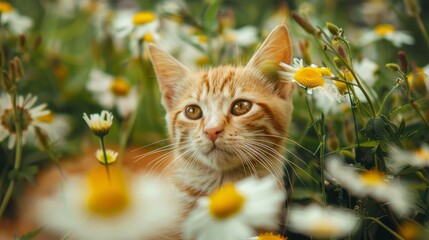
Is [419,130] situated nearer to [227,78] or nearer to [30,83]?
[227,78]

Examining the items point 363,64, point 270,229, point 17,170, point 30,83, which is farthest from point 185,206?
point 30,83

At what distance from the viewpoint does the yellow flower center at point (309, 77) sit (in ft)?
2.13

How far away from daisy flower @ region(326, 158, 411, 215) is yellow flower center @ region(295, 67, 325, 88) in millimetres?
110

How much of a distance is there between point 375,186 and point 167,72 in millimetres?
418

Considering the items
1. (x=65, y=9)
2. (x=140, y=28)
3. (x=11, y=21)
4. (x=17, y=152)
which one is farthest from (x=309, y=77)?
(x=65, y=9)

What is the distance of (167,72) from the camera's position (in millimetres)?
894

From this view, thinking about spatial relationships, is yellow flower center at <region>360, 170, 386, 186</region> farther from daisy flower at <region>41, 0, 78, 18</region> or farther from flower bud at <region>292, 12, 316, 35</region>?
daisy flower at <region>41, 0, 78, 18</region>

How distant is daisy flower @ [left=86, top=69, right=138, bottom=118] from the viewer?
1189 mm

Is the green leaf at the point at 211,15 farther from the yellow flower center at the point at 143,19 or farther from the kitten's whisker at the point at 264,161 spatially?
the kitten's whisker at the point at 264,161

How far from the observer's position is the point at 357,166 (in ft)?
2.22

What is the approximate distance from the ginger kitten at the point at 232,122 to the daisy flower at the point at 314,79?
0.36 feet

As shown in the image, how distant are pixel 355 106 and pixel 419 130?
0.37 ft

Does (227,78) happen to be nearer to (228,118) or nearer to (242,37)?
(228,118)

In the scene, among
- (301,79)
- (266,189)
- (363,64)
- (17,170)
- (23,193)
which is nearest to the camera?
(266,189)
